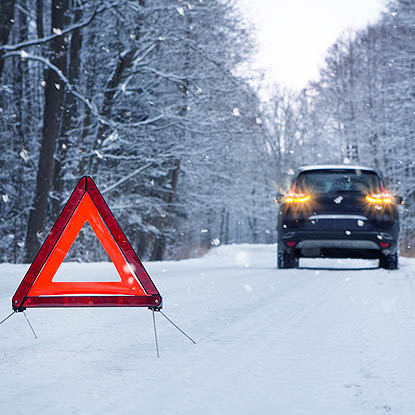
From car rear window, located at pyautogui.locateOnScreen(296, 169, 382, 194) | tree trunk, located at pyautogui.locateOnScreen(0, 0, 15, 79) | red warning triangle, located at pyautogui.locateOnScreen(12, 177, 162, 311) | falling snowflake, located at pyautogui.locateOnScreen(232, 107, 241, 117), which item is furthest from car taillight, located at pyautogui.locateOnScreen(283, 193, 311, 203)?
falling snowflake, located at pyautogui.locateOnScreen(232, 107, 241, 117)

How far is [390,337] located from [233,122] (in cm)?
1750

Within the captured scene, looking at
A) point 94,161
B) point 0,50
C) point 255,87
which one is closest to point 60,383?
point 0,50

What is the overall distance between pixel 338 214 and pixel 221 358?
6.98 meters

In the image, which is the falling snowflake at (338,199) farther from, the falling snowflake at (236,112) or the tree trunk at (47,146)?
the falling snowflake at (236,112)

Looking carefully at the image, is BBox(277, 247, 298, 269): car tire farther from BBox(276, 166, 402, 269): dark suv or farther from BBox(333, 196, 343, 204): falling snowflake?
BBox(333, 196, 343, 204): falling snowflake

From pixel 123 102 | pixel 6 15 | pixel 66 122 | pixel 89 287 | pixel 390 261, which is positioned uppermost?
pixel 6 15

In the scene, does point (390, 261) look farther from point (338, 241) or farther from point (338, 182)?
point (338, 182)

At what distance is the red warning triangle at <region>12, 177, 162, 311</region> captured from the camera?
3678 millimetres

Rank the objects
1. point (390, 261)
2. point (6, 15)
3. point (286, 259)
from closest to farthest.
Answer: point (390, 261) < point (286, 259) < point (6, 15)

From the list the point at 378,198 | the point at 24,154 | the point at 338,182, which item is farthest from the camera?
the point at 24,154

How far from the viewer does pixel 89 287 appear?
12.8ft

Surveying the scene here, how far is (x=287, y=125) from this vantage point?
164 ft

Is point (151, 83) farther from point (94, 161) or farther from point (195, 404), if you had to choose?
point (195, 404)

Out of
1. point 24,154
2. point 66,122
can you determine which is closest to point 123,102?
point 66,122
